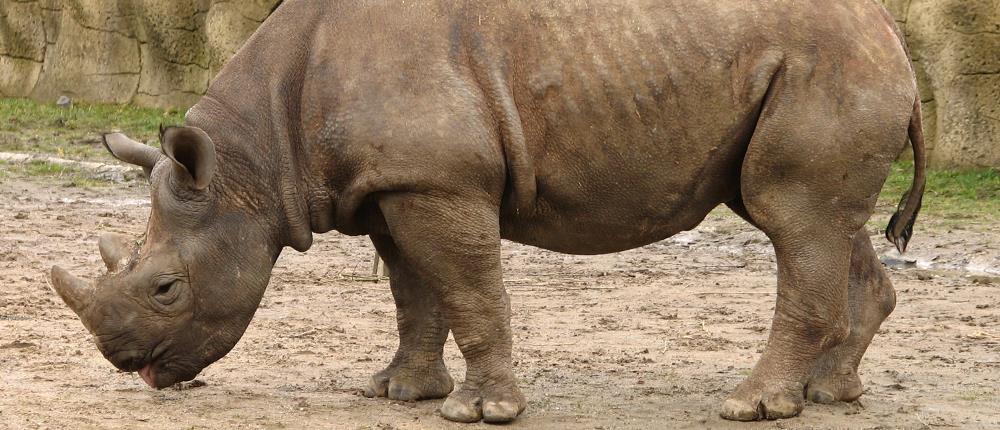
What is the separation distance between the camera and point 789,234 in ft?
18.6

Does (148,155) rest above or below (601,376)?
above

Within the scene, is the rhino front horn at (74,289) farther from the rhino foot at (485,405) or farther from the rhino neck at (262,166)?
the rhino foot at (485,405)

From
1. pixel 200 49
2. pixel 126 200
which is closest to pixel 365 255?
pixel 126 200

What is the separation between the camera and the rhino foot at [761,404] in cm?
580

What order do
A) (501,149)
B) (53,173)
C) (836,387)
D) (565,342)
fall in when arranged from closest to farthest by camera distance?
(501,149)
(836,387)
(565,342)
(53,173)

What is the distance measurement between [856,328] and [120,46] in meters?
12.7

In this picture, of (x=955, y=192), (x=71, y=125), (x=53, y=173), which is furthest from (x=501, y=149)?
(x=71, y=125)

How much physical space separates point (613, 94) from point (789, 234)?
32.3 inches

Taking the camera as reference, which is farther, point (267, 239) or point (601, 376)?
point (601, 376)

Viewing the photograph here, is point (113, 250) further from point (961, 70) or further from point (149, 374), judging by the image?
point (961, 70)

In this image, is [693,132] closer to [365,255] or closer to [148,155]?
[148,155]

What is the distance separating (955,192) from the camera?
1150 centimetres

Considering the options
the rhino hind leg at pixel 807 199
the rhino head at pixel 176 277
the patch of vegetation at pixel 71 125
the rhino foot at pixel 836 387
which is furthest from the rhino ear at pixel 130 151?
the patch of vegetation at pixel 71 125

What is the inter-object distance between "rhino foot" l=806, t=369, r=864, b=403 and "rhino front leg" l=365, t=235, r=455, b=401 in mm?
1468
